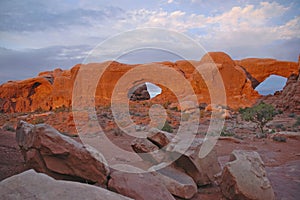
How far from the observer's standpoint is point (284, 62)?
2967cm

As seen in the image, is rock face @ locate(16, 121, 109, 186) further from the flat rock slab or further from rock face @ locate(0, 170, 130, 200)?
the flat rock slab

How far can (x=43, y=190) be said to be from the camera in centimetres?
201

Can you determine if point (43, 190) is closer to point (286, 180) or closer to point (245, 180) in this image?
point (245, 180)

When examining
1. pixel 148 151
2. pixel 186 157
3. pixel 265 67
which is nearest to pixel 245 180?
pixel 186 157

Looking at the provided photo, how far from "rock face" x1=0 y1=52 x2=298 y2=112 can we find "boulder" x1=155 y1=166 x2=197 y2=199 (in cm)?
2268

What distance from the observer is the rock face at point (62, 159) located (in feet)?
11.9

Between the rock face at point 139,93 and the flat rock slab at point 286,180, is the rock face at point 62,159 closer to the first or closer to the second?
the flat rock slab at point 286,180

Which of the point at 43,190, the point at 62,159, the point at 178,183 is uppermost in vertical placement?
the point at 43,190

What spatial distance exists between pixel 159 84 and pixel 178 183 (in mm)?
25822

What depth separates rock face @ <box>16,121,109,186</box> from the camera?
11.9ft

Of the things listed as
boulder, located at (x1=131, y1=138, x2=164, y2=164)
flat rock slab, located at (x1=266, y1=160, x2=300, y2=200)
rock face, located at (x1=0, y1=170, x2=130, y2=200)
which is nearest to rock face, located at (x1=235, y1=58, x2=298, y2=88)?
flat rock slab, located at (x1=266, y1=160, x2=300, y2=200)

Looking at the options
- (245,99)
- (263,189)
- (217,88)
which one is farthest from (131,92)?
(263,189)

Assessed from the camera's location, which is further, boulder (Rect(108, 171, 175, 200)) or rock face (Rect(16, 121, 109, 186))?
rock face (Rect(16, 121, 109, 186))

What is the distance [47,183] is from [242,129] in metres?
13.4
